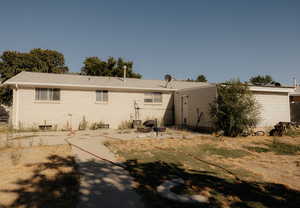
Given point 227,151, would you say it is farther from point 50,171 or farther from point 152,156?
point 50,171

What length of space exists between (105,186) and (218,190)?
223 cm

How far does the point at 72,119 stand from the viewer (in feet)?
43.8

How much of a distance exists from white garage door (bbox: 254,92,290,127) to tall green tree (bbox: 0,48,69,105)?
88.9 ft

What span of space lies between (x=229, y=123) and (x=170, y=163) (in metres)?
6.19

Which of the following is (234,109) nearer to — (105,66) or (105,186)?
(105,186)

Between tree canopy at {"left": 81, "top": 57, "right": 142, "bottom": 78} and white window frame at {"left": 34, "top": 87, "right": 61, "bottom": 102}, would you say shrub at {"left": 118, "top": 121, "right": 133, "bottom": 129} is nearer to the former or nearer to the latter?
white window frame at {"left": 34, "top": 87, "right": 61, "bottom": 102}

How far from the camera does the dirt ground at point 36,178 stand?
3001mm

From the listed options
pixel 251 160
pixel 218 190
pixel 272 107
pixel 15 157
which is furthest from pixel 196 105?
pixel 15 157

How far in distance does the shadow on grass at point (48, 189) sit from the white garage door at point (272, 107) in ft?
38.6

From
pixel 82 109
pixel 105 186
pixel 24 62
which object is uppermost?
pixel 24 62

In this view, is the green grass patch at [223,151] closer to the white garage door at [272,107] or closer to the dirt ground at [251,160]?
the dirt ground at [251,160]

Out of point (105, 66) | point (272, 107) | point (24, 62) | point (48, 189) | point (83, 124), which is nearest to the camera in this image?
point (48, 189)

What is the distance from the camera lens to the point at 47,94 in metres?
13.0

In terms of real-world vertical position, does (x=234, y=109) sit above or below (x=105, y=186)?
above
